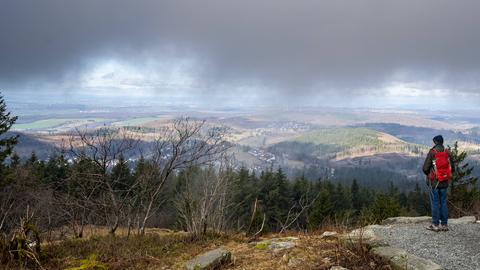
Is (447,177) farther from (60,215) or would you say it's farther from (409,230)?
(60,215)

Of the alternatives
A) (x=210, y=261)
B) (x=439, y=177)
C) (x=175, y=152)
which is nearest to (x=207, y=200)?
(x=175, y=152)

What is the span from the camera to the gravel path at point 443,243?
609 cm

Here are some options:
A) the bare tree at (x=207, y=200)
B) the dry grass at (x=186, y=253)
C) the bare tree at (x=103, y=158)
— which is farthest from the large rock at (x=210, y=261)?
the bare tree at (x=103, y=158)

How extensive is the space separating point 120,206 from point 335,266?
283 inches

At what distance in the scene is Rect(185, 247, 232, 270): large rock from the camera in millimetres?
5889

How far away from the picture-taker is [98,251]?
720 centimetres

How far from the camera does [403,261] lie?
5.13 metres

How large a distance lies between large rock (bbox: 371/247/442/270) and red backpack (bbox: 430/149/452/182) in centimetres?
376

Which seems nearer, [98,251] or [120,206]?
[98,251]

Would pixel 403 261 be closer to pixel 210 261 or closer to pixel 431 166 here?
pixel 210 261

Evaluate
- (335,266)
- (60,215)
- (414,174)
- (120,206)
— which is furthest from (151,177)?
(414,174)

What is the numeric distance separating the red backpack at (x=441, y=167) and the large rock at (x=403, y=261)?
3759mm

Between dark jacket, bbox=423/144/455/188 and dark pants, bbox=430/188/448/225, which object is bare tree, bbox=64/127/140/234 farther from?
dark pants, bbox=430/188/448/225

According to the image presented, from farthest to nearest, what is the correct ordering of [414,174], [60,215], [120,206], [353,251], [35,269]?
[414,174] < [60,215] < [120,206] < [35,269] < [353,251]
